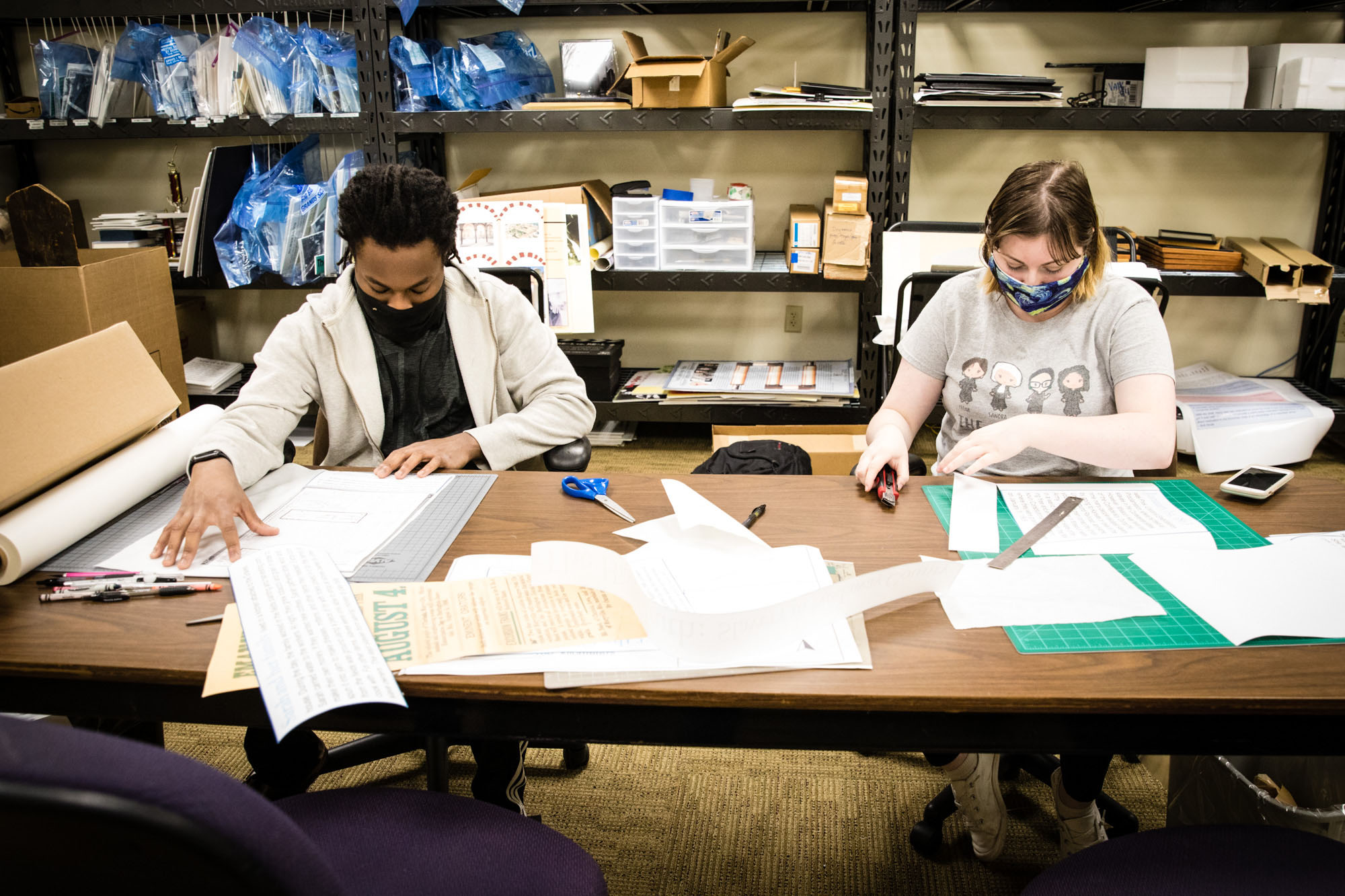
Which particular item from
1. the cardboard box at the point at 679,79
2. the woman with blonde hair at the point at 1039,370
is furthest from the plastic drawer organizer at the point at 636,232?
the woman with blonde hair at the point at 1039,370

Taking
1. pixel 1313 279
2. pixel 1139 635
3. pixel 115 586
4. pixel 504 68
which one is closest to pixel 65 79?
pixel 504 68

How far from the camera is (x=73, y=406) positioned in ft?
3.96

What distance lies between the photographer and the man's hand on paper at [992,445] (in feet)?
4.19

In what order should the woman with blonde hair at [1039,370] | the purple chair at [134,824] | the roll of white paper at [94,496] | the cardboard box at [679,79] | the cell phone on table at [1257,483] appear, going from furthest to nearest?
the cardboard box at [679,79]
the woman with blonde hair at [1039,370]
the cell phone on table at [1257,483]
the roll of white paper at [94,496]
the purple chair at [134,824]

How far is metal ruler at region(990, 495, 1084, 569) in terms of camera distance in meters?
1.07

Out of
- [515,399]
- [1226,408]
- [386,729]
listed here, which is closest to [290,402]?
[515,399]

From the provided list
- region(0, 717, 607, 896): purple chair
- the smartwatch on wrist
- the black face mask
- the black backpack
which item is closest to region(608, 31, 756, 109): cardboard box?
the black backpack

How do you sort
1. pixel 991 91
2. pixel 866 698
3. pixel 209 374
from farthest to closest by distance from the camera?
pixel 209 374
pixel 991 91
pixel 866 698

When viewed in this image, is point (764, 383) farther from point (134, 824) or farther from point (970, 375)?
point (134, 824)

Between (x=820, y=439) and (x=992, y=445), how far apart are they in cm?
149

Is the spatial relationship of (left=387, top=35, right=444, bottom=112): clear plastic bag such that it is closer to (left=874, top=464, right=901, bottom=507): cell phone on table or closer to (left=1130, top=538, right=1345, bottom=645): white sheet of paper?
(left=874, top=464, right=901, bottom=507): cell phone on table

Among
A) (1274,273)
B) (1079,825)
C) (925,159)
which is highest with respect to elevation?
(925,159)

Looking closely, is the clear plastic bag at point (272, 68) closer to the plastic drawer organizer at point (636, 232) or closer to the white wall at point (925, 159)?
the white wall at point (925, 159)

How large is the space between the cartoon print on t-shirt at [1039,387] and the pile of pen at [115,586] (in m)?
1.19
